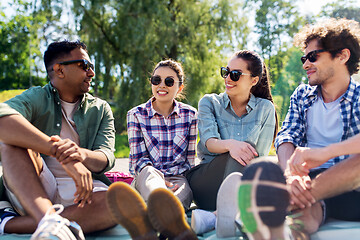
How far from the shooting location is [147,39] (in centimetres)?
1038

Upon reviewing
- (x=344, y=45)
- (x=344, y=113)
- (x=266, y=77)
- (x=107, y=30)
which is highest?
(x=107, y=30)

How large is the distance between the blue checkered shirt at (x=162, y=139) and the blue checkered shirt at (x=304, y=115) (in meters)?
0.70

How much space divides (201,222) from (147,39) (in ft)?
29.7

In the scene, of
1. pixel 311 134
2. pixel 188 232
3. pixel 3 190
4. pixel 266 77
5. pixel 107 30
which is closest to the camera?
pixel 188 232

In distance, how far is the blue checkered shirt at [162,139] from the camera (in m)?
2.56

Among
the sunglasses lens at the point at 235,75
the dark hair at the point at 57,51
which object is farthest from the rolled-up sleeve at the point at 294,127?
the dark hair at the point at 57,51

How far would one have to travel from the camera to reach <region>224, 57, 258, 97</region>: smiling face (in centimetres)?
262

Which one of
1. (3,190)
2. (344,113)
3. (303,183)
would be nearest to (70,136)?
(3,190)

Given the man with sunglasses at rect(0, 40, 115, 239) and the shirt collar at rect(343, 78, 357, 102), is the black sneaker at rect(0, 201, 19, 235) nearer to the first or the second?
the man with sunglasses at rect(0, 40, 115, 239)

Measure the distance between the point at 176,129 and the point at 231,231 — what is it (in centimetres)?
106

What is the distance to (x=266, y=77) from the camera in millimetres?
2855

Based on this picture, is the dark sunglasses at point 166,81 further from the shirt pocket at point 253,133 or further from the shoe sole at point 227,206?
the shoe sole at point 227,206

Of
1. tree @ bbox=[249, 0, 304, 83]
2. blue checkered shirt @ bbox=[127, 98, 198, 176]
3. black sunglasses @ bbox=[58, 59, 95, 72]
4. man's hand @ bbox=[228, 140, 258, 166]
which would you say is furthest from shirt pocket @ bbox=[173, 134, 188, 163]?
tree @ bbox=[249, 0, 304, 83]

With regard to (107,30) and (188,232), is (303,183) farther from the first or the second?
(107,30)
